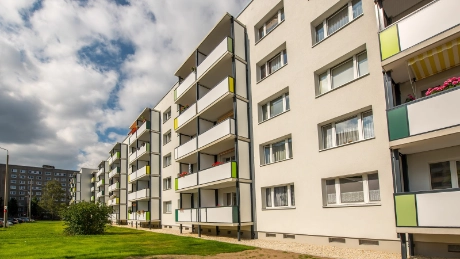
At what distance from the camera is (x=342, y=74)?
48.1 feet

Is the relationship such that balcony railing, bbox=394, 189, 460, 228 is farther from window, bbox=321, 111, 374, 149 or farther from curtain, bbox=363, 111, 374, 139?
window, bbox=321, 111, 374, 149

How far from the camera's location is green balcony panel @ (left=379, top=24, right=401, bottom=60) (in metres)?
11.1

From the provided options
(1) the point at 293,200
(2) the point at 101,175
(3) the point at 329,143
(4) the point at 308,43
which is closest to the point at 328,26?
(4) the point at 308,43

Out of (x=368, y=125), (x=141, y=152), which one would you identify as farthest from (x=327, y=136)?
(x=141, y=152)

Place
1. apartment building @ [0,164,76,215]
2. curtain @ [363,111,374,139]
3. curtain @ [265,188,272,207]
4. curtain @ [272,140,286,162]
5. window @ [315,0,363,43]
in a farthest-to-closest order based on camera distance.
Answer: apartment building @ [0,164,76,215] → curtain @ [265,188,272,207] → curtain @ [272,140,286,162] → window @ [315,0,363,43] → curtain @ [363,111,374,139]

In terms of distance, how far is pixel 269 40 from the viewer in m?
19.0

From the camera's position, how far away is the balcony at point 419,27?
31.6 ft

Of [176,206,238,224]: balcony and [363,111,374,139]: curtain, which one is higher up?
[363,111,374,139]: curtain

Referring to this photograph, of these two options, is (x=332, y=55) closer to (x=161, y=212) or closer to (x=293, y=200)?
(x=293, y=200)

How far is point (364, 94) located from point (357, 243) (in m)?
5.98

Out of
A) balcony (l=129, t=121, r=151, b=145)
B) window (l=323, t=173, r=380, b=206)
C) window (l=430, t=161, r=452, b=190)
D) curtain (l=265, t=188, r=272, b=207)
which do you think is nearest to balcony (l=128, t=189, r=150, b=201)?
balcony (l=129, t=121, r=151, b=145)

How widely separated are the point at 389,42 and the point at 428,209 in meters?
5.70

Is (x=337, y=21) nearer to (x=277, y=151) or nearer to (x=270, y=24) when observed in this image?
(x=270, y=24)

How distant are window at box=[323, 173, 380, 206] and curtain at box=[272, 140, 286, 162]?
3.37 m
